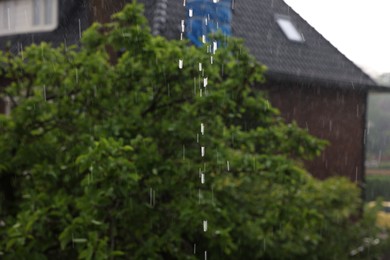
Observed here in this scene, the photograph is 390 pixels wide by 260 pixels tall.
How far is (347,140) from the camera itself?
16.8m

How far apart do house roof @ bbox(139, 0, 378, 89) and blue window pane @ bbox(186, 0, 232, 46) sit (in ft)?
4.30

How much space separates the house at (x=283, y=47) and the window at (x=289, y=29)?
28 millimetres

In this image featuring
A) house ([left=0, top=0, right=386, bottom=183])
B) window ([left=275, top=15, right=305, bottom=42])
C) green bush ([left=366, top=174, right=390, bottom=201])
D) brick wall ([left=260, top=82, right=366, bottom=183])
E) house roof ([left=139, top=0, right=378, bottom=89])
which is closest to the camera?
house ([left=0, top=0, right=386, bottom=183])

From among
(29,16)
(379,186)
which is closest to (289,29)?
(29,16)

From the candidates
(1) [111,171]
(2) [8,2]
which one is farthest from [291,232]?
(2) [8,2]

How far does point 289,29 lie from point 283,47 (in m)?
1.14

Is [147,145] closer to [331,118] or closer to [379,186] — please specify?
[331,118]

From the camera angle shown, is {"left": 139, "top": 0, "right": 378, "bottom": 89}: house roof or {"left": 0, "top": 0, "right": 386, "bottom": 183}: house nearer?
{"left": 0, "top": 0, "right": 386, "bottom": 183}: house

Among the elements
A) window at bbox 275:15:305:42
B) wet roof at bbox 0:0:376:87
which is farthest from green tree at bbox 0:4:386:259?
window at bbox 275:15:305:42

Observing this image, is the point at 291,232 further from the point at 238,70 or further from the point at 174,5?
the point at 174,5

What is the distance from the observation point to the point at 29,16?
1370 centimetres

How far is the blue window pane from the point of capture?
1080 cm

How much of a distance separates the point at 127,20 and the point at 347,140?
1152cm

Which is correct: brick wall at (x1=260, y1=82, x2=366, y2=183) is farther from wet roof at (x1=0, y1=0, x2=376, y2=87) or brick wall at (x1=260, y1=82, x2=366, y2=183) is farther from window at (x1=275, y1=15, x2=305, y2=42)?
window at (x1=275, y1=15, x2=305, y2=42)
